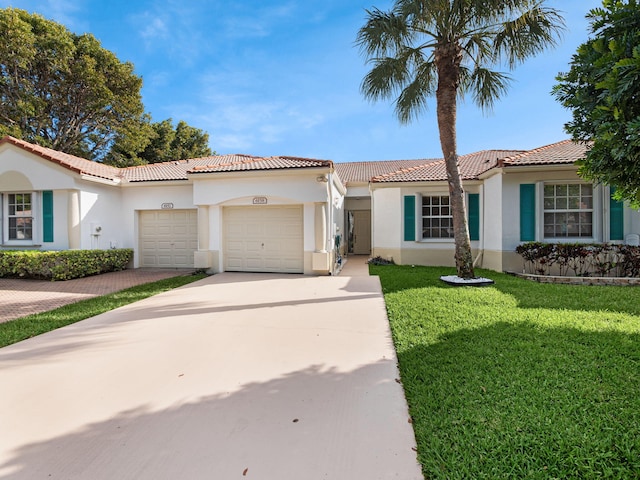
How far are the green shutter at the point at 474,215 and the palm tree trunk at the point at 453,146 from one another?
172 inches

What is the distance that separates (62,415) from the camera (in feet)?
10.8

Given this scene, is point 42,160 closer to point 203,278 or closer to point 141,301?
point 203,278

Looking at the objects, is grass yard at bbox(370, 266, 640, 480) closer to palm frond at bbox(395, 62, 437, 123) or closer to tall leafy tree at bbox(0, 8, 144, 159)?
palm frond at bbox(395, 62, 437, 123)

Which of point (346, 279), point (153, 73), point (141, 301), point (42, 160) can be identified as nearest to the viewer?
point (141, 301)

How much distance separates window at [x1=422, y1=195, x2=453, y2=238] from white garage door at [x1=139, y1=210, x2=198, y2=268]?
1010 cm

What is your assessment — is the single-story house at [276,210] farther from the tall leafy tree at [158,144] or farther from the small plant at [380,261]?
the tall leafy tree at [158,144]

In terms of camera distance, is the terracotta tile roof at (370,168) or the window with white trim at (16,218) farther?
the terracotta tile roof at (370,168)

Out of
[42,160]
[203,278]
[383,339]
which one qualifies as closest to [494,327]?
[383,339]

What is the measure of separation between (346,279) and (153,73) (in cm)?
2357

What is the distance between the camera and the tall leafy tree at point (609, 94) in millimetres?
3193

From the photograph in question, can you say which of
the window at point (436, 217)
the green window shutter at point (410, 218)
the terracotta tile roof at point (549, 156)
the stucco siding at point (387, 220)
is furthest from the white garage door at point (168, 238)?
the terracotta tile roof at point (549, 156)

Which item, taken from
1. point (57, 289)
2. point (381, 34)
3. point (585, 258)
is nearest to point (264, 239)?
point (57, 289)

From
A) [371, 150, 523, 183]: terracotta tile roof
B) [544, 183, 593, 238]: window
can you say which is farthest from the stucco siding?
[544, 183, 593, 238]: window

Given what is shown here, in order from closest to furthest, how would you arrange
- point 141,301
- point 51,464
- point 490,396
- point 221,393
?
1. point 51,464
2. point 490,396
3. point 221,393
4. point 141,301
